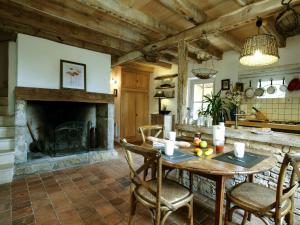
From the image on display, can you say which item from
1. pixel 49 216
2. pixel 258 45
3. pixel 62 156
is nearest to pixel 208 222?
pixel 49 216

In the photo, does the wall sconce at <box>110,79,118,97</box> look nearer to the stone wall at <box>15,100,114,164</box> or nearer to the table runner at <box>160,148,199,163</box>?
the stone wall at <box>15,100,114,164</box>

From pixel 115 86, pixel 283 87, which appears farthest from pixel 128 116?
pixel 283 87

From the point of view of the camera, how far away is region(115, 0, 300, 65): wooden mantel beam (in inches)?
74.2

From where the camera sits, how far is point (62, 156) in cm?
319

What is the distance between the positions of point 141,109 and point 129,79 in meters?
1.07

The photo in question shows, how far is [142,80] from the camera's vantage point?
581 centimetres

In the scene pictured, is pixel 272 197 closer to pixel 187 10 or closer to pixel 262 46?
pixel 262 46

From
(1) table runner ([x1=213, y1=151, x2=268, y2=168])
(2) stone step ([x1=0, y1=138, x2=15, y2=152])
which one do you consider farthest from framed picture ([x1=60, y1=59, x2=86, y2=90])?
(1) table runner ([x1=213, y1=151, x2=268, y2=168])

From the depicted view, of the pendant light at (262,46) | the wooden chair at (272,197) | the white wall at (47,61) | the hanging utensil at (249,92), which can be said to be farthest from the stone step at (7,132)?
the hanging utensil at (249,92)

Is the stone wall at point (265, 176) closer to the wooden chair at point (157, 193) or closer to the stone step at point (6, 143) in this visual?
the wooden chair at point (157, 193)

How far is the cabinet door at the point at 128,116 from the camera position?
5.36 metres

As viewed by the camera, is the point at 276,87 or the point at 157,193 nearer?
the point at 157,193

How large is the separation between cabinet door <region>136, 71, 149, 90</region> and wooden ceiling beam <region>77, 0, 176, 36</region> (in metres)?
2.87

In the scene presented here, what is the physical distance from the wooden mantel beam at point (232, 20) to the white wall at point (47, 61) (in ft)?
5.48
